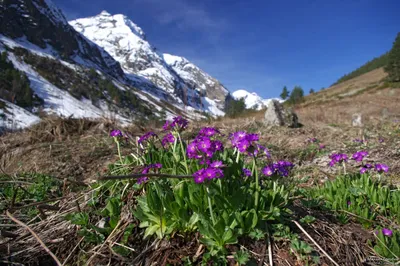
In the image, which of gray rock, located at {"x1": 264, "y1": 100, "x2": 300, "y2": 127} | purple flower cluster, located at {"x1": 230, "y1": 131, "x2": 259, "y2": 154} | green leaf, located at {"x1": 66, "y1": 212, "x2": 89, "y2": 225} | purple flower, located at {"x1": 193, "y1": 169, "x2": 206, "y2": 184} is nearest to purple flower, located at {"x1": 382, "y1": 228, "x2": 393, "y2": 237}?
purple flower cluster, located at {"x1": 230, "y1": 131, "x2": 259, "y2": 154}

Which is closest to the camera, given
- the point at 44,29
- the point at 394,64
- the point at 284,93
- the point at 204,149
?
the point at 204,149

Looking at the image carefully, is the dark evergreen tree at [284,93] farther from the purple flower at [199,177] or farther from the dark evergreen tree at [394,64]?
the purple flower at [199,177]

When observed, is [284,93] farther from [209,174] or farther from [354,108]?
[209,174]

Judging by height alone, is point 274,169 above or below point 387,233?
above

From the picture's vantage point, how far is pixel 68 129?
7.77 metres

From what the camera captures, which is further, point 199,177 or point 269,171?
point 269,171

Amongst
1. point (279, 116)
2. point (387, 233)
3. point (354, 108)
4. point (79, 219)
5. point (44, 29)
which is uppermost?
point (44, 29)

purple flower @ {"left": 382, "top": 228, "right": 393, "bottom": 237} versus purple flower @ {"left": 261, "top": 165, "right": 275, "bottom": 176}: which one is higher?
purple flower @ {"left": 261, "top": 165, "right": 275, "bottom": 176}

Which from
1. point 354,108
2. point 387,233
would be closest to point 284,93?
point 354,108

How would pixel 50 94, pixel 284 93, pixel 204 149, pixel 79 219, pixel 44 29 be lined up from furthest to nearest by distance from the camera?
pixel 44 29 < pixel 284 93 < pixel 50 94 < pixel 79 219 < pixel 204 149

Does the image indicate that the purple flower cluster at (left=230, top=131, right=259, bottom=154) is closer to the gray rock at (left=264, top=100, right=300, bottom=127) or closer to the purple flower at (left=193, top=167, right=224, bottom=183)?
the purple flower at (left=193, top=167, right=224, bottom=183)

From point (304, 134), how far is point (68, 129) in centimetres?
739

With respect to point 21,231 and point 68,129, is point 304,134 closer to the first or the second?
point 68,129

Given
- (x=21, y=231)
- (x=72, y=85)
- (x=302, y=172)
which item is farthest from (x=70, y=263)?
(x=72, y=85)
